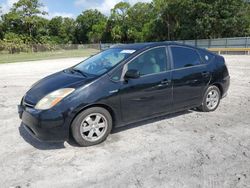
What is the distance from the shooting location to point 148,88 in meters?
4.12

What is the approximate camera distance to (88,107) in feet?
12.0

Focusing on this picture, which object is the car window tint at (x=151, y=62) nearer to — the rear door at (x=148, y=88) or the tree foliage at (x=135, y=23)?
the rear door at (x=148, y=88)


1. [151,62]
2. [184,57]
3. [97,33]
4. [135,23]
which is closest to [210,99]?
[184,57]

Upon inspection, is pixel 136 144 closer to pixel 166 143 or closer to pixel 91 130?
pixel 166 143

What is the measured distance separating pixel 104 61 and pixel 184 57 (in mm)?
1577

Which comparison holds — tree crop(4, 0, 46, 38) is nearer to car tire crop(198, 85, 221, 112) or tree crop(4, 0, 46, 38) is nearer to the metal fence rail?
the metal fence rail

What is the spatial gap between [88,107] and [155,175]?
1401 millimetres

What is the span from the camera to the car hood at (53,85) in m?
3.68

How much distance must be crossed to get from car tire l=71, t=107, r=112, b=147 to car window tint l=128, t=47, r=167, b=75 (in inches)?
36.4

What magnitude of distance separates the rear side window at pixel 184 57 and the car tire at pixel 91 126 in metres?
1.71

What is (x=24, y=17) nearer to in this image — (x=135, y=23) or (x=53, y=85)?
(x=135, y=23)

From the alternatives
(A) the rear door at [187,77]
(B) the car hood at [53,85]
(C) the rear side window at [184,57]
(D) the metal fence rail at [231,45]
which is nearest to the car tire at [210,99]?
(A) the rear door at [187,77]

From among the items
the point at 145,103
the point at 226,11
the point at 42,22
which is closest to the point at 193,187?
the point at 145,103

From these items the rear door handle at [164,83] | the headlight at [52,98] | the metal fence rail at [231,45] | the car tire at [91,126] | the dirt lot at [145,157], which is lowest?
the dirt lot at [145,157]
